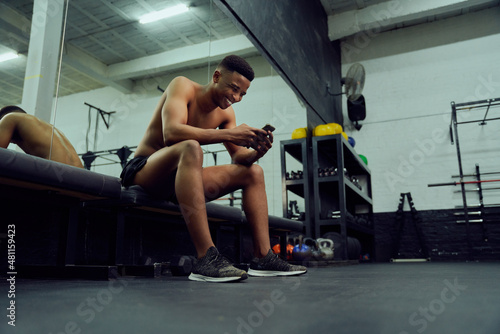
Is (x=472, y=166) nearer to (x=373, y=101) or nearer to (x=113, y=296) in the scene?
(x=373, y=101)

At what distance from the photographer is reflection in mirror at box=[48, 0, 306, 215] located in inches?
90.0

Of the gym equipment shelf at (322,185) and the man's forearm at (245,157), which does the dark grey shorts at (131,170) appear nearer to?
the man's forearm at (245,157)

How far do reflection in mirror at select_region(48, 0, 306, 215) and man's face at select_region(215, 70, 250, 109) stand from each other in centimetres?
72

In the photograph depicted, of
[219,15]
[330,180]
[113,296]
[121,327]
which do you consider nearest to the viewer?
[121,327]

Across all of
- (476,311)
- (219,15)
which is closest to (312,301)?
(476,311)

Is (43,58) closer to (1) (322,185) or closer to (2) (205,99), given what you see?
(2) (205,99)

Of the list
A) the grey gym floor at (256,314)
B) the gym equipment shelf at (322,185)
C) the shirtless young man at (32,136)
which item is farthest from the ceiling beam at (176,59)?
the grey gym floor at (256,314)

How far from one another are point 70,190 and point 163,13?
2052mm

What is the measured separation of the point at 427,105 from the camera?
6.76 meters

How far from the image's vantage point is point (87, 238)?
211 centimetres

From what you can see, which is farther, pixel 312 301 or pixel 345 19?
pixel 345 19

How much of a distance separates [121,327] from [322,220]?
3.97 metres

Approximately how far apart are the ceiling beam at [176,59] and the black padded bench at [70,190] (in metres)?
1.18

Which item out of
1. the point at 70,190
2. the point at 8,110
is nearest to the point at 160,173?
the point at 70,190
